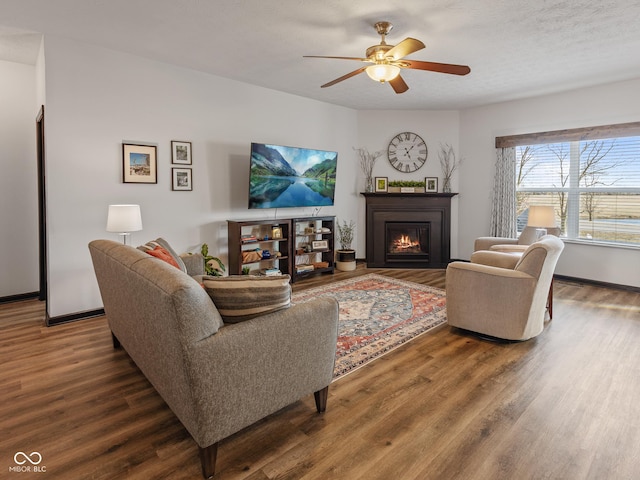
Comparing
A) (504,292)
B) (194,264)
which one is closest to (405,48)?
(504,292)

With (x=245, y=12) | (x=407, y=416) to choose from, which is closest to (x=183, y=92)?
(x=245, y=12)

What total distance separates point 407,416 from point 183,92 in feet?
13.8

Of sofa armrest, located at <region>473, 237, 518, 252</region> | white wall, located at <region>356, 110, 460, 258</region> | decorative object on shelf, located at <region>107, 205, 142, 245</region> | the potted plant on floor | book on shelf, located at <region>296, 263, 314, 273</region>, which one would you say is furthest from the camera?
white wall, located at <region>356, 110, 460, 258</region>

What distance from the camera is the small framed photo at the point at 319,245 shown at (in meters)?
5.88

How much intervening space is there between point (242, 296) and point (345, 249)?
4704 millimetres

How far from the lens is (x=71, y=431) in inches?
81.7

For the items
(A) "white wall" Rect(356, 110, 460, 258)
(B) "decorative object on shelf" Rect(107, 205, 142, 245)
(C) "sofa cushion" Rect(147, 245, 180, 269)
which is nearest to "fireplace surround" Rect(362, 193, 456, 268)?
(A) "white wall" Rect(356, 110, 460, 258)

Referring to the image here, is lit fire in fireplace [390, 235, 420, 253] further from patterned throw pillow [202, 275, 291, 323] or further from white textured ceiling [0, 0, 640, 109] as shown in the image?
patterned throw pillow [202, 275, 291, 323]

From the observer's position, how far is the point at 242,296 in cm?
182

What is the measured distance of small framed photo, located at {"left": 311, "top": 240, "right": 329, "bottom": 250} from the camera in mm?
5883

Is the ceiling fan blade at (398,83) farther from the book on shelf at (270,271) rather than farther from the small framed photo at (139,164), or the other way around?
the book on shelf at (270,271)

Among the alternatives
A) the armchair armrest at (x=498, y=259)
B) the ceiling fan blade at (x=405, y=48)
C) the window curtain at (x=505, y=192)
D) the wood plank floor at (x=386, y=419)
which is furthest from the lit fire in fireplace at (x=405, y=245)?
the ceiling fan blade at (x=405, y=48)

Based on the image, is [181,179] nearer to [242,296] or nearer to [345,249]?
[345,249]

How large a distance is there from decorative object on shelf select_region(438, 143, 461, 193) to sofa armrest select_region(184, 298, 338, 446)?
17.1ft
